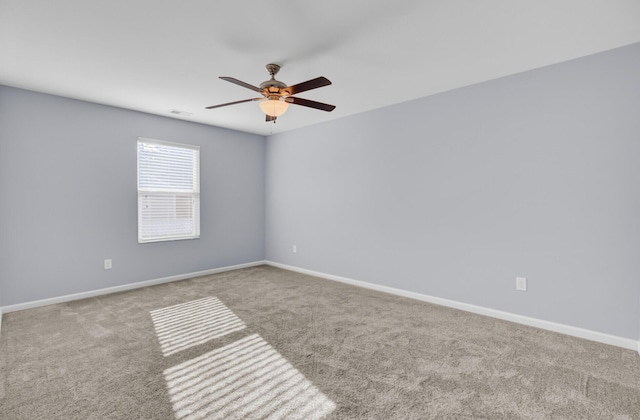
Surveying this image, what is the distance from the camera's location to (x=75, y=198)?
3777 mm

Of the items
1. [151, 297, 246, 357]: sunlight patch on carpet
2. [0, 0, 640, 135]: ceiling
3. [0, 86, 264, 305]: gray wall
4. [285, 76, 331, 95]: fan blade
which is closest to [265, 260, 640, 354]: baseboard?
[151, 297, 246, 357]: sunlight patch on carpet

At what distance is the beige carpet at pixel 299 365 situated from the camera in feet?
5.89

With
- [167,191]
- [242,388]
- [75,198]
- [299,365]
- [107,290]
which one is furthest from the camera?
[167,191]

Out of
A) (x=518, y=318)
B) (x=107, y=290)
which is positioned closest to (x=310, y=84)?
(x=518, y=318)

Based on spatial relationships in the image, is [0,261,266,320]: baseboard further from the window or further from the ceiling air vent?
the ceiling air vent

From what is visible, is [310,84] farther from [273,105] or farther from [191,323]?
[191,323]

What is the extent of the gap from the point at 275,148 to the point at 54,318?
386cm

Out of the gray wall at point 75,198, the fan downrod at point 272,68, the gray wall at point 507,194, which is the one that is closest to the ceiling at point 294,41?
the fan downrod at point 272,68

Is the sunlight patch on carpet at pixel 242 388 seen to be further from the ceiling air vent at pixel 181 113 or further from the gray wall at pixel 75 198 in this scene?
the ceiling air vent at pixel 181 113

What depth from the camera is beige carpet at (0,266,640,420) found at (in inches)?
70.7

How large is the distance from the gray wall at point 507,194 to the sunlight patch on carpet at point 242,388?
7.26ft

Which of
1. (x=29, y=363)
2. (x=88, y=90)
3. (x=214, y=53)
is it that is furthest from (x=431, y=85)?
(x=29, y=363)

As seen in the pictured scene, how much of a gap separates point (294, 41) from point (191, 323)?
271 centimetres

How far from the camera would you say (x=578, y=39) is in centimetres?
239
